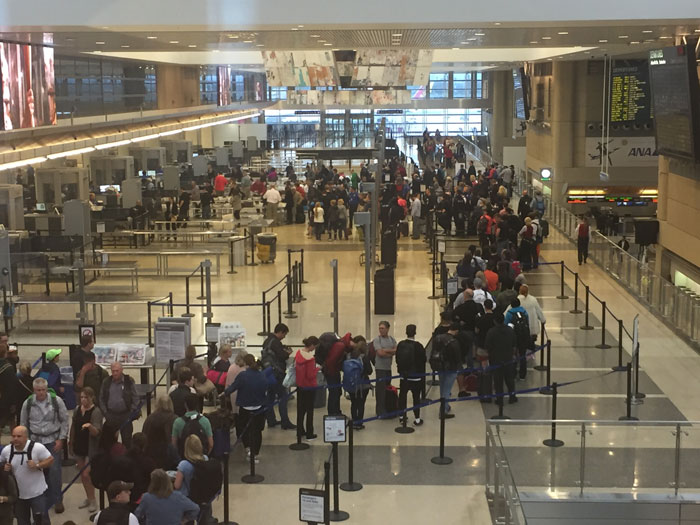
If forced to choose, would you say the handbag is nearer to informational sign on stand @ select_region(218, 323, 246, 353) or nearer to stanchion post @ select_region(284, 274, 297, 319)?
informational sign on stand @ select_region(218, 323, 246, 353)

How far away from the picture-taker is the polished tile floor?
9336 mm

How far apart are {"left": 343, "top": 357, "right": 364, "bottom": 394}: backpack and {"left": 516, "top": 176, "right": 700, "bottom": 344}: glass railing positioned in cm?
616

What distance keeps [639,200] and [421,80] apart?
Answer: 8578 millimetres

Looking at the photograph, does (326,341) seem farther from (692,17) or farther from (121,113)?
(121,113)

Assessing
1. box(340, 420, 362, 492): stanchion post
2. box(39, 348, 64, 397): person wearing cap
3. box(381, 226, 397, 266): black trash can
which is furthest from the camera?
box(381, 226, 397, 266): black trash can

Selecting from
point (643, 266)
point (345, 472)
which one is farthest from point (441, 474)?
point (643, 266)

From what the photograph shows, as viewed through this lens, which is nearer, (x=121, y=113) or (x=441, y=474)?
(x=441, y=474)

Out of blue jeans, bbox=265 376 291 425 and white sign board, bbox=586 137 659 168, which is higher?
white sign board, bbox=586 137 659 168

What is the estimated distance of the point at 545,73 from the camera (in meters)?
32.2

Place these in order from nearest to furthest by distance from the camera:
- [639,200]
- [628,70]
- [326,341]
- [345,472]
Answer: [345,472]
[326,341]
[628,70]
[639,200]

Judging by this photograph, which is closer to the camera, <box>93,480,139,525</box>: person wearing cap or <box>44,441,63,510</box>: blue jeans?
<box>93,480,139,525</box>: person wearing cap

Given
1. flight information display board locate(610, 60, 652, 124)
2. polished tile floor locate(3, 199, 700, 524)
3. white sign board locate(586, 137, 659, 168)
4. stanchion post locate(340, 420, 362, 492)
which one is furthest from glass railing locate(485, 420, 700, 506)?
white sign board locate(586, 137, 659, 168)

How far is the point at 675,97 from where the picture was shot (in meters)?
16.7

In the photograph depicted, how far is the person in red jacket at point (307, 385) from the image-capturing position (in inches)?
436
